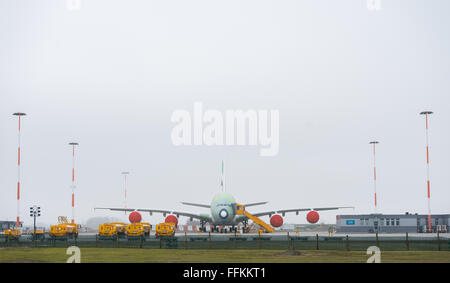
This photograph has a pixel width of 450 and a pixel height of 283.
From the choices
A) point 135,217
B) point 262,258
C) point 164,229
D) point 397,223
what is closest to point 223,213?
point 164,229

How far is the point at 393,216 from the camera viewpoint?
295 ft

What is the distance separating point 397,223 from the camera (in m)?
89.8

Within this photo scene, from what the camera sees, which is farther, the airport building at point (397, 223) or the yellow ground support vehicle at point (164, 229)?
the airport building at point (397, 223)

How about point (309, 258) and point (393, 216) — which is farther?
point (393, 216)

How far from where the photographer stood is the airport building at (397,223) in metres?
88.9

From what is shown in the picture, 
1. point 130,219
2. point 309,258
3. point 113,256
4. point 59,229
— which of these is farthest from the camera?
point 130,219

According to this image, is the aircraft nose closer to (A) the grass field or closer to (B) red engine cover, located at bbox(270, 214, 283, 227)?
(B) red engine cover, located at bbox(270, 214, 283, 227)

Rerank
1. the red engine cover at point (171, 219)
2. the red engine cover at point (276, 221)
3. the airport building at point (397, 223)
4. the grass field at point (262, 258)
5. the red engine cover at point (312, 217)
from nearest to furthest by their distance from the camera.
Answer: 1. the grass field at point (262, 258)
2. the red engine cover at point (312, 217)
3. the red engine cover at point (276, 221)
4. the red engine cover at point (171, 219)
5. the airport building at point (397, 223)

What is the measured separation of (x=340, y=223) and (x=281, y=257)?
58419 mm

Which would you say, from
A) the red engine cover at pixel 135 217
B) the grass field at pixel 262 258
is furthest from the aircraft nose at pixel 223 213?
the grass field at pixel 262 258

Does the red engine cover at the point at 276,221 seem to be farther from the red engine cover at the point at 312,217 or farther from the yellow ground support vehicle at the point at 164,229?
the yellow ground support vehicle at the point at 164,229

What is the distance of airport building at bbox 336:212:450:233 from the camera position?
88.9m
